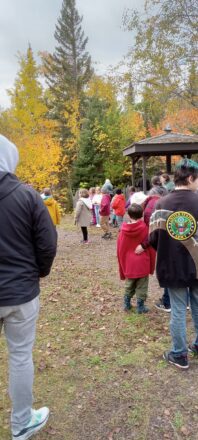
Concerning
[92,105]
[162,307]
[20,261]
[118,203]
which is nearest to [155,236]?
[20,261]

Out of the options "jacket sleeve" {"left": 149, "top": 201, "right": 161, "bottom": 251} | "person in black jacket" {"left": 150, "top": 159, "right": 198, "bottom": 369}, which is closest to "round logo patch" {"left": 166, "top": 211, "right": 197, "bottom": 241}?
"person in black jacket" {"left": 150, "top": 159, "right": 198, "bottom": 369}

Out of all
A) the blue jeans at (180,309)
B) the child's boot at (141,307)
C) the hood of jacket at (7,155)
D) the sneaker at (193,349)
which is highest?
the hood of jacket at (7,155)

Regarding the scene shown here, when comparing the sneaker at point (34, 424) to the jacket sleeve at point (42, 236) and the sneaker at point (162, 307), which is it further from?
the sneaker at point (162, 307)

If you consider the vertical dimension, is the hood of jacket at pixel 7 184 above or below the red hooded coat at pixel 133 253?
above

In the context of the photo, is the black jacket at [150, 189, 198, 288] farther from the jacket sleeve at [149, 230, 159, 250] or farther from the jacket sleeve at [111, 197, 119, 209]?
the jacket sleeve at [111, 197, 119, 209]

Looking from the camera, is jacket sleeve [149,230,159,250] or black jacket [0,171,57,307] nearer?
black jacket [0,171,57,307]

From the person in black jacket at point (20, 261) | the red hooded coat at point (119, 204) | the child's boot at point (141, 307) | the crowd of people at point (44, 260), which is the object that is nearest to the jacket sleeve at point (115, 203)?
the red hooded coat at point (119, 204)

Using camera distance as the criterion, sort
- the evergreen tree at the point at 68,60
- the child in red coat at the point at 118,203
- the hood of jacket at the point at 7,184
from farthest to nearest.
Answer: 1. the evergreen tree at the point at 68,60
2. the child in red coat at the point at 118,203
3. the hood of jacket at the point at 7,184

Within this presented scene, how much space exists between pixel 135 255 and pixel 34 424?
2.47 metres

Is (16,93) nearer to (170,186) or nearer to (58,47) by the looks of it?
(58,47)

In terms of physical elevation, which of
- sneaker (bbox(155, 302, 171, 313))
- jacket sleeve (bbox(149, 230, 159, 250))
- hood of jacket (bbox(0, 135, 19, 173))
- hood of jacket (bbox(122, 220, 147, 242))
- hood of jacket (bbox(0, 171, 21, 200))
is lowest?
sneaker (bbox(155, 302, 171, 313))

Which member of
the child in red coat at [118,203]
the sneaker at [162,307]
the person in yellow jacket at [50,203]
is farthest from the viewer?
the child in red coat at [118,203]

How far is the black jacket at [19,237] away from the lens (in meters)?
2.12

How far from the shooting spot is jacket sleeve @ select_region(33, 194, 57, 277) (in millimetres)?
2191
